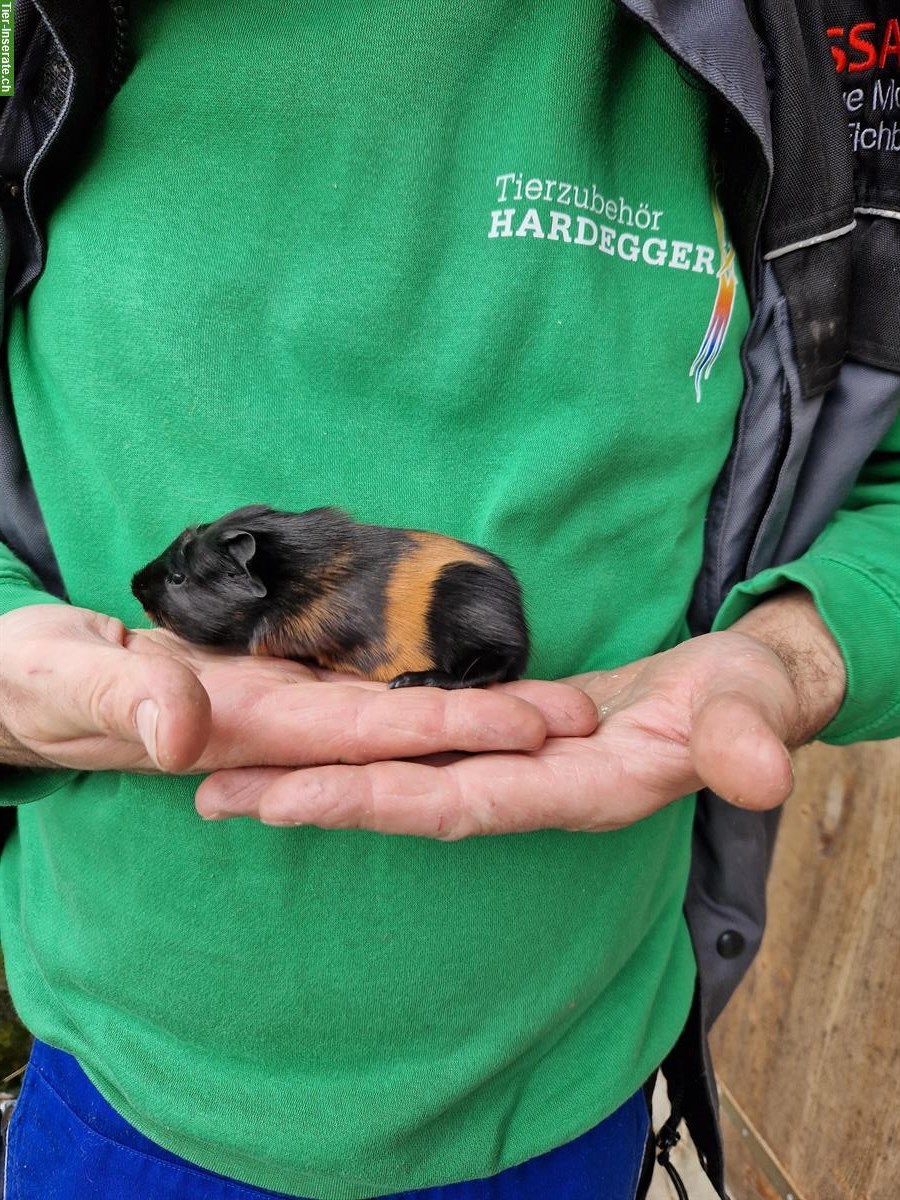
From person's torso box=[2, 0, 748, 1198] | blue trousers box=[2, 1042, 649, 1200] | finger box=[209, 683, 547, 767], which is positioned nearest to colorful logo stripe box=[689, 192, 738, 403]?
person's torso box=[2, 0, 748, 1198]

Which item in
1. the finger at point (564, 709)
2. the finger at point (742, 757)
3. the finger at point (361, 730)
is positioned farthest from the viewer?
the finger at point (564, 709)

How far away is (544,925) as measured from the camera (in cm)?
225

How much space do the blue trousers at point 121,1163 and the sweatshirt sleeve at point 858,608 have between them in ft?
3.93

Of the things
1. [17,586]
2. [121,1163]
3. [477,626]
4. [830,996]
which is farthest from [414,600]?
[830,996]

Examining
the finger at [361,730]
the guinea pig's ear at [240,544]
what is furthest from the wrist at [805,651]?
the guinea pig's ear at [240,544]

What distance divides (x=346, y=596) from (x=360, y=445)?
437 mm

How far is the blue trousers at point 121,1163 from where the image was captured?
221 cm

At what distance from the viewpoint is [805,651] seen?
7.29 ft

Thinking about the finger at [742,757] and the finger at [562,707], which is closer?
the finger at [742,757]

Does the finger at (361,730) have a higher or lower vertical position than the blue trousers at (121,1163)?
higher

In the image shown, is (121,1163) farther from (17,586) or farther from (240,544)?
(240,544)

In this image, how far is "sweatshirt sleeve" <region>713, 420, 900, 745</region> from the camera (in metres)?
2.23

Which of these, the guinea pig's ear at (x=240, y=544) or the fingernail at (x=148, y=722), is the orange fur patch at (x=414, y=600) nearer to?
the guinea pig's ear at (x=240, y=544)

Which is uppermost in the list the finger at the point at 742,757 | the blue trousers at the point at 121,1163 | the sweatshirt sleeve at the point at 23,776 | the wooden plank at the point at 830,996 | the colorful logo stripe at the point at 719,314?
the colorful logo stripe at the point at 719,314
